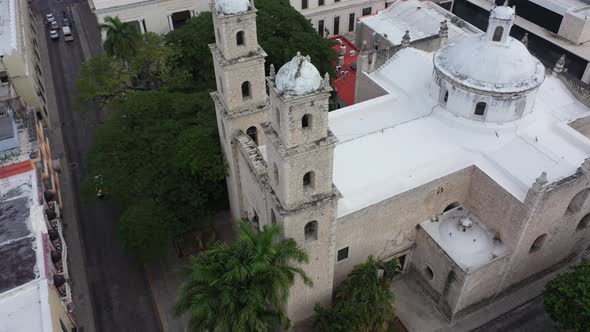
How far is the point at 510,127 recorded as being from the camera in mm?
35062

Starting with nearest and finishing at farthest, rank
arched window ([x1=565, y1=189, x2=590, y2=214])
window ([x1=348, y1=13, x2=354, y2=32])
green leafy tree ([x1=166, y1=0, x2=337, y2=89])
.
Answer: arched window ([x1=565, y1=189, x2=590, y2=214]) < green leafy tree ([x1=166, y1=0, x2=337, y2=89]) < window ([x1=348, y1=13, x2=354, y2=32])

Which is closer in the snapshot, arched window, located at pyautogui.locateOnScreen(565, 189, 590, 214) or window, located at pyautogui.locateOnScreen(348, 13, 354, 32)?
arched window, located at pyautogui.locateOnScreen(565, 189, 590, 214)

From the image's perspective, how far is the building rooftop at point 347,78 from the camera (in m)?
52.7

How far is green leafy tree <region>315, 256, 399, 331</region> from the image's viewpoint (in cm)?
2939

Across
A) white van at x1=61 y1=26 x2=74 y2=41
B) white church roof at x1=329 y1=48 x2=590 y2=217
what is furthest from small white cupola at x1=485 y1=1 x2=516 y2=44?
white van at x1=61 y1=26 x2=74 y2=41

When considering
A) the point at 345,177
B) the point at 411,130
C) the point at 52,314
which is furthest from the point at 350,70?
the point at 52,314

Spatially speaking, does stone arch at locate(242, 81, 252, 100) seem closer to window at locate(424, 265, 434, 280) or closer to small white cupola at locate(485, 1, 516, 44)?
window at locate(424, 265, 434, 280)

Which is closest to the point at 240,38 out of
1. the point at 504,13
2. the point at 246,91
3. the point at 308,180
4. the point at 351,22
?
the point at 246,91

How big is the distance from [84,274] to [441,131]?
30.5m

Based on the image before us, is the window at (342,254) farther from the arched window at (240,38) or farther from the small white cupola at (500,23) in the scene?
the small white cupola at (500,23)

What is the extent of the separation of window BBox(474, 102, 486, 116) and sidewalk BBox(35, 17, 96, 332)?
107 feet

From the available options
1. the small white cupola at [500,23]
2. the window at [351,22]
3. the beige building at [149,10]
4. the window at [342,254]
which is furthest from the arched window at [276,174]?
the window at [351,22]

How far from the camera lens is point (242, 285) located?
25234 millimetres

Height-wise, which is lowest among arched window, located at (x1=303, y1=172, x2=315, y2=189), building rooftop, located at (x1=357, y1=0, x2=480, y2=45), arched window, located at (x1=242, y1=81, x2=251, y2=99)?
building rooftop, located at (x1=357, y1=0, x2=480, y2=45)
